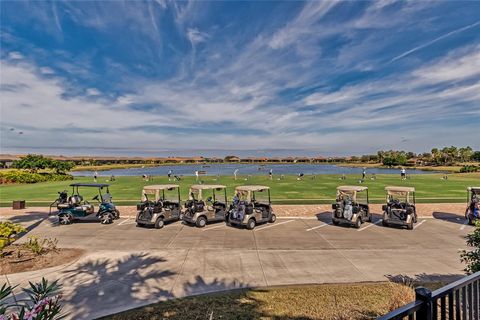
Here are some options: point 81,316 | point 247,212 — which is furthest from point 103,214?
point 81,316

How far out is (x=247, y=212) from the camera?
43.0 ft

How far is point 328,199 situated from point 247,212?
10.8 meters

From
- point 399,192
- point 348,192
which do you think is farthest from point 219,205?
point 399,192

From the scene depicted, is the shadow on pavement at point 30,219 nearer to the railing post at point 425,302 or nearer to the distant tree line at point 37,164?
the railing post at point 425,302

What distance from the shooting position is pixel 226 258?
912 centimetres

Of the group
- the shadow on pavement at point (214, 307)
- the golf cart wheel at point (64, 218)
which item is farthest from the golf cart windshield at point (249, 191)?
the golf cart wheel at point (64, 218)

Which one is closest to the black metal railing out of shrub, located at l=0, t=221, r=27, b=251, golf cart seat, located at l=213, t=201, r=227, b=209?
shrub, located at l=0, t=221, r=27, b=251

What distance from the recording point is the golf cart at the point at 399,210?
42.0 ft

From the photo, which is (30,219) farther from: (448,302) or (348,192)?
(448,302)

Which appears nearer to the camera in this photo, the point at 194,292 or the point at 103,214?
the point at 194,292

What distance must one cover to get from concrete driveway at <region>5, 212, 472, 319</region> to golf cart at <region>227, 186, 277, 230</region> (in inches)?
16.5

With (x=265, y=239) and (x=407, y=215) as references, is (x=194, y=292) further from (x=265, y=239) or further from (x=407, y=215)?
(x=407, y=215)

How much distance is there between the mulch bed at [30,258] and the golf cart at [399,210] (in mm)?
12992

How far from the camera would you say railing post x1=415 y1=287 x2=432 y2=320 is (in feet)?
7.98
